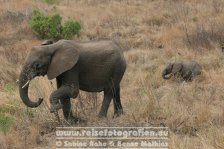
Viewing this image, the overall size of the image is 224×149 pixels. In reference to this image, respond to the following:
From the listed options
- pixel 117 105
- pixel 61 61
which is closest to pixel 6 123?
pixel 61 61

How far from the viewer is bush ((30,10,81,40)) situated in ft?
43.6

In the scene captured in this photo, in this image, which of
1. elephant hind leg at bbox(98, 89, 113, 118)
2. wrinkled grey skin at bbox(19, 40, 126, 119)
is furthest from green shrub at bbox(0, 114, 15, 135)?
elephant hind leg at bbox(98, 89, 113, 118)

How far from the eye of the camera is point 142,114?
232 inches

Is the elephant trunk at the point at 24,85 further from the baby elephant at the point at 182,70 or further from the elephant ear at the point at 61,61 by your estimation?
the baby elephant at the point at 182,70

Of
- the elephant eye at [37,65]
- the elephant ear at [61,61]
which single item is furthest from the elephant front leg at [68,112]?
the elephant eye at [37,65]

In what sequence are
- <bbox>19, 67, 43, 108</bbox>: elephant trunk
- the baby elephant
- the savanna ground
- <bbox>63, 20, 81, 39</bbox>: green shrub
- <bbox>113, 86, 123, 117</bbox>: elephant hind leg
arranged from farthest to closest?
<bbox>63, 20, 81, 39</bbox>: green shrub < the baby elephant < <bbox>113, 86, 123, 117</bbox>: elephant hind leg < the savanna ground < <bbox>19, 67, 43, 108</bbox>: elephant trunk

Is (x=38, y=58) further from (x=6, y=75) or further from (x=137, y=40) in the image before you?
(x=137, y=40)

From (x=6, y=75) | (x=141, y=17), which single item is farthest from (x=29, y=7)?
(x=6, y=75)

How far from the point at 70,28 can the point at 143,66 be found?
391 cm

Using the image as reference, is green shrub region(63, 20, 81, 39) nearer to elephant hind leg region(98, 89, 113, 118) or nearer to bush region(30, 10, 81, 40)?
bush region(30, 10, 81, 40)

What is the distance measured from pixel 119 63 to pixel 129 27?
842 centimetres

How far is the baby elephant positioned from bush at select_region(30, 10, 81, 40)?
200 inches

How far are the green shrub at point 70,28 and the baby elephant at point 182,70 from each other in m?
5.06

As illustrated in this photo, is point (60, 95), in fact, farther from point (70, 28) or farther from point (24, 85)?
point (70, 28)
